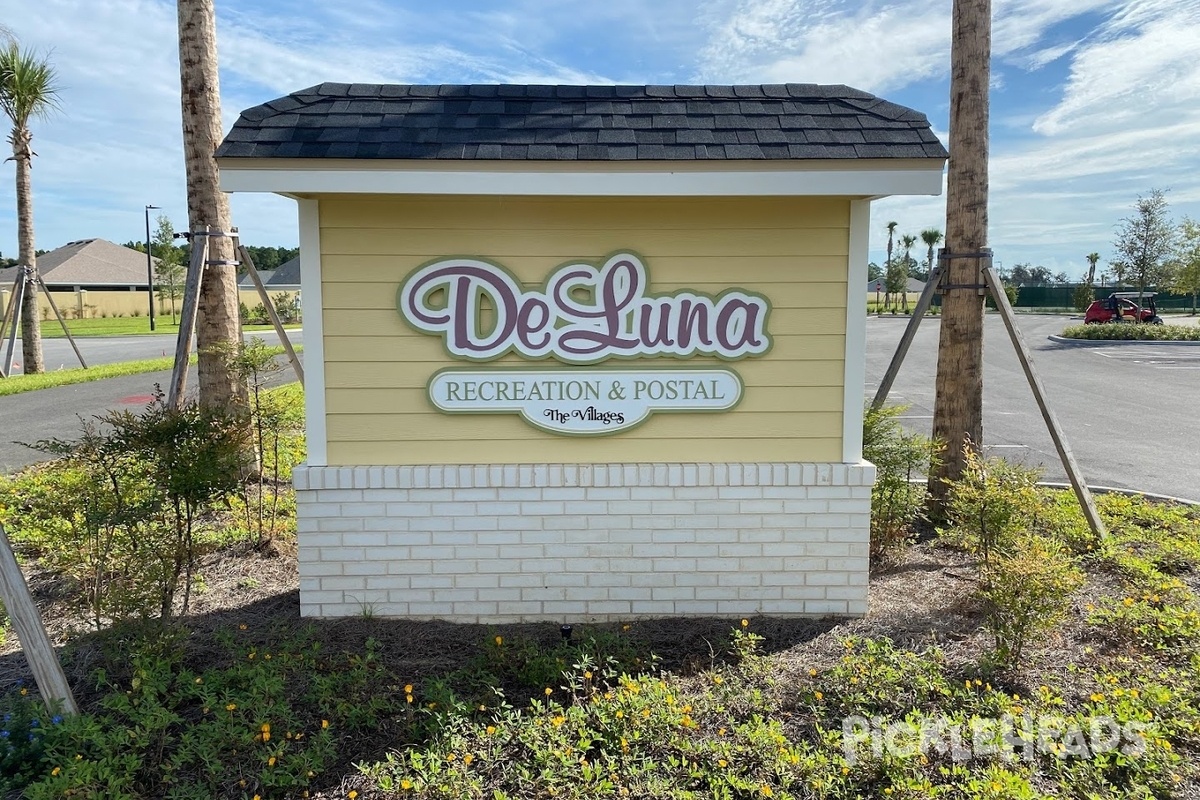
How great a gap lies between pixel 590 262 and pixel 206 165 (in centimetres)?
414

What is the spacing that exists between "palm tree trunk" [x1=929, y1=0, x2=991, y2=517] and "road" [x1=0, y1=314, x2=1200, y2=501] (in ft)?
7.93

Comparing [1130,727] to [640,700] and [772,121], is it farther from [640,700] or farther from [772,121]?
[772,121]

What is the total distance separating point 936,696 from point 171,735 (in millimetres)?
3543

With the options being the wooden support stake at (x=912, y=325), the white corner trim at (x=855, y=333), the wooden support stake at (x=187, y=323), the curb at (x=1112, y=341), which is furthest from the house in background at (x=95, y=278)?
the white corner trim at (x=855, y=333)

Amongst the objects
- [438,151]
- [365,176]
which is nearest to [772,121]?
[438,151]

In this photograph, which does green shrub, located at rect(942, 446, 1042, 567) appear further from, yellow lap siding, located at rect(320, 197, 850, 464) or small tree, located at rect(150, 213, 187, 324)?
small tree, located at rect(150, 213, 187, 324)

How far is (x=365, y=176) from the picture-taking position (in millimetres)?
3896

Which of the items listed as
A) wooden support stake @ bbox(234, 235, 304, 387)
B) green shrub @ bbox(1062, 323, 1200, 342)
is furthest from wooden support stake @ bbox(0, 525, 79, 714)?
green shrub @ bbox(1062, 323, 1200, 342)

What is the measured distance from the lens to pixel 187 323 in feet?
18.0

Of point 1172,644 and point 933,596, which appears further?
point 933,596

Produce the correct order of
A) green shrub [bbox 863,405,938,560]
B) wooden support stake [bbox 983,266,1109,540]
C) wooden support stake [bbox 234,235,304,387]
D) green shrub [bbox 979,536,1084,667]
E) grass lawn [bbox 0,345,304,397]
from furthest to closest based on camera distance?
1. grass lawn [bbox 0,345,304,397]
2. wooden support stake [bbox 234,235,304,387]
3. wooden support stake [bbox 983,266,1109,540]
4. green shrub [bbox 863,405,938,560]
5. green shrub [bbox 979,536,1084,667]

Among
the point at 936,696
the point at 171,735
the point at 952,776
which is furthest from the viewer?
the point at 936,696

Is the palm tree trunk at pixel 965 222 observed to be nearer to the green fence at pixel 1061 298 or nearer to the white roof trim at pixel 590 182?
the white roof trim at pixel 590 182

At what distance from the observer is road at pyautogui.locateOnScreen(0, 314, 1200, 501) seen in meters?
8.53
